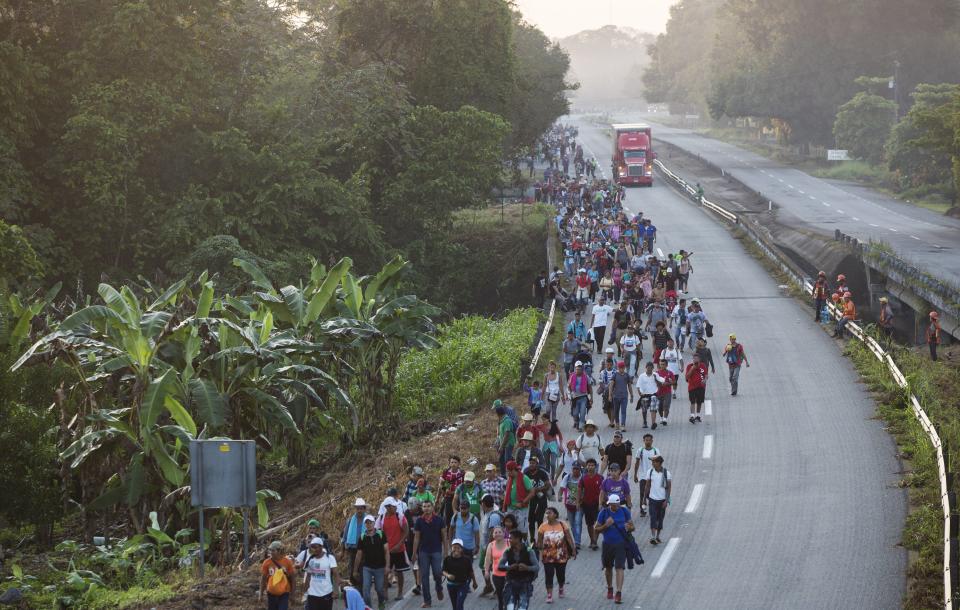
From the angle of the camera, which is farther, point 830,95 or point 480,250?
point 830,95

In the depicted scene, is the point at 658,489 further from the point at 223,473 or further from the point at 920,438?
the point at 920,438

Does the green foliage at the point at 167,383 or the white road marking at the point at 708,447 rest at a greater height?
the green foliage at the point at 167,383

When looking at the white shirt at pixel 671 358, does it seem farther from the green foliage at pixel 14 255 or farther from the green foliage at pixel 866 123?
the green foliage at pixel 866 123

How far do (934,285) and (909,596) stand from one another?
28.8 metres

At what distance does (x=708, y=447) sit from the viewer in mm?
24594

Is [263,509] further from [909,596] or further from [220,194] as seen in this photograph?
[220,194]

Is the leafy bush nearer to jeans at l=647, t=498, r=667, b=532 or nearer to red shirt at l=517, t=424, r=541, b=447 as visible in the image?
red shirt at l=517, t=424, r=541, b=447

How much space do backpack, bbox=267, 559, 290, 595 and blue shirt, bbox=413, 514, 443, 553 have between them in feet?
6.60

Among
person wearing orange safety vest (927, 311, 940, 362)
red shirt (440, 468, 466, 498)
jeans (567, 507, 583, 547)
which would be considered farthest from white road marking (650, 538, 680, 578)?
person wearing orange safety vest (927, 311, 940, 362)

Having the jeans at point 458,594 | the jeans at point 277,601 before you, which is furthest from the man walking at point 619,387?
the jeans at point 277,601

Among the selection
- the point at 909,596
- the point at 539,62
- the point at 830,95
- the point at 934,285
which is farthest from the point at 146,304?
the point at 830,95

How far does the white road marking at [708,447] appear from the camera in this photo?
24003 mm

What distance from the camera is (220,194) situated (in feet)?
137

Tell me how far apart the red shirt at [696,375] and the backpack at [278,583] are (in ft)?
40.7
